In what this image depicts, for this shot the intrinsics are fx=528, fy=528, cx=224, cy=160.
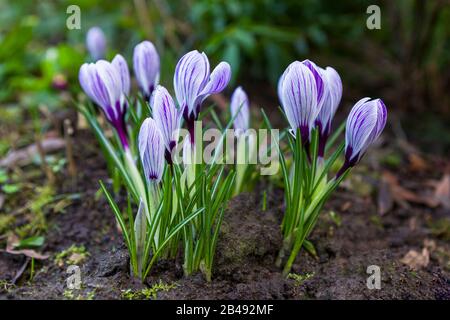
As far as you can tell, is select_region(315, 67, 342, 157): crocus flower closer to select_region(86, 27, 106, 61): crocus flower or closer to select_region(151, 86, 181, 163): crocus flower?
select_region(151, 86, 181, 163): crocus flower

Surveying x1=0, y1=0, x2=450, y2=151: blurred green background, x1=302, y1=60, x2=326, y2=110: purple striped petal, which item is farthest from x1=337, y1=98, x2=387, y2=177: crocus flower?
x1=0, y1=0, x2=450, y2=151: blurred green background

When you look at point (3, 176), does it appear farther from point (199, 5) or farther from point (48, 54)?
point (199, 5)

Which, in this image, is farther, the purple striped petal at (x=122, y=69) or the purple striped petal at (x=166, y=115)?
the purple striped petal at (x=122, y=69)

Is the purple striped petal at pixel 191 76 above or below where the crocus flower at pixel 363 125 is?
above

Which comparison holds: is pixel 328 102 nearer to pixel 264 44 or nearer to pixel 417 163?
pixel 417 163

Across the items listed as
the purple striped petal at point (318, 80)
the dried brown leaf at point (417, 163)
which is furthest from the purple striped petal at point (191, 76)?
the dried brown leaf at point (417, 163)

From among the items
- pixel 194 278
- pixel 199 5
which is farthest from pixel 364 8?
pixel 194 278

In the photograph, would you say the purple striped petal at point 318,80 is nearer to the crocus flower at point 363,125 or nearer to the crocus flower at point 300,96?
the crocus flower at point 300,96
